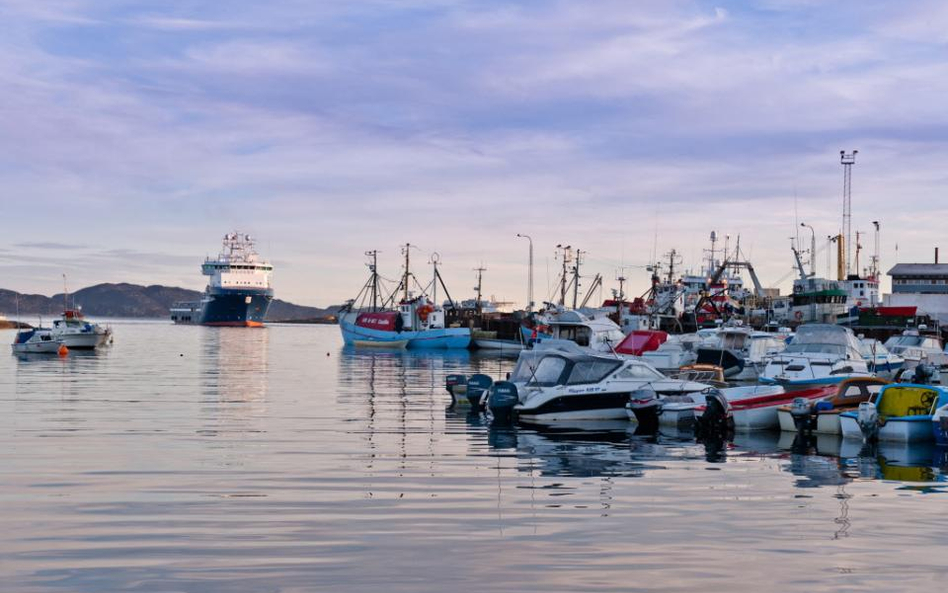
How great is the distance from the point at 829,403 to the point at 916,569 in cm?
1833

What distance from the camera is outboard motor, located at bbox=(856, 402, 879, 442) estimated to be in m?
29.0

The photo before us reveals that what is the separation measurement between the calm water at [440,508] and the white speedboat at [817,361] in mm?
7543

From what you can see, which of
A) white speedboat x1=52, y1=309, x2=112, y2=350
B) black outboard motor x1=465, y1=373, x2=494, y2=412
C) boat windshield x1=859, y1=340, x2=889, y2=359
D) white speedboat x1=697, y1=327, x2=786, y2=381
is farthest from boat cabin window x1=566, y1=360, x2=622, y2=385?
white speedboat x1=52, y1=309, x2=112, y2=350

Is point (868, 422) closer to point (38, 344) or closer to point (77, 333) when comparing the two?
point (38, 344)

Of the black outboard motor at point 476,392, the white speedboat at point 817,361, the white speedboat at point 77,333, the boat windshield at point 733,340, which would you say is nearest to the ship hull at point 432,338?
the white speedboat at point 77,333

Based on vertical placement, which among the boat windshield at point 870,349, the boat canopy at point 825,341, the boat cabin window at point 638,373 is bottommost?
the boat cabin window at point 638,373

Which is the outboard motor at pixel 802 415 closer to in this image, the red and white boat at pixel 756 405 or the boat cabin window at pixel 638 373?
the red and white boat at pixel 756 405

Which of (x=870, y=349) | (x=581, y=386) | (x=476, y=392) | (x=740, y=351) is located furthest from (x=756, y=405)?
(x=870, y=349)

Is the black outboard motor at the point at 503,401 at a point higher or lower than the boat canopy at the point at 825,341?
lower

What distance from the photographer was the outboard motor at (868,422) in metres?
29.0

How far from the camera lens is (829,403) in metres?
31.3

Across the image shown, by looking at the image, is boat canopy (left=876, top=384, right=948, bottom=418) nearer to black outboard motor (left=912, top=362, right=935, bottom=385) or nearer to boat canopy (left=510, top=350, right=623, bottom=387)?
boat canopy (left=510, top=350, right=623, bottom=387)

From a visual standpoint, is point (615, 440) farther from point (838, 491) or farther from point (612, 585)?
point (612, 585)

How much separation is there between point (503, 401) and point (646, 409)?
456 cm
